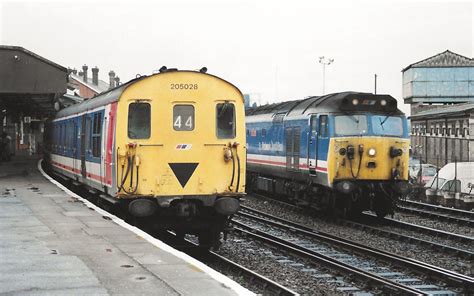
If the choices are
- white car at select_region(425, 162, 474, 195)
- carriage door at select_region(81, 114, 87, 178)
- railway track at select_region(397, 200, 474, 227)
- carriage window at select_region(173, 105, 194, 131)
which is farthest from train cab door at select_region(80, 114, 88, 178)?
white car at select_region(425, 162, 474, 195)

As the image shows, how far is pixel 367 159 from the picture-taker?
1752 cm

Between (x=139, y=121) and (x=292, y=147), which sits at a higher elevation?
(x=139, y=121)

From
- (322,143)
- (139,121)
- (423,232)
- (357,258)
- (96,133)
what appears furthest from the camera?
(322,143)

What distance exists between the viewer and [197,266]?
8586mm

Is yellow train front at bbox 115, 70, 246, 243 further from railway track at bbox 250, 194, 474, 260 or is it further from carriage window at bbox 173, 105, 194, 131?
railway track at bbox 250, 194, 474, 260

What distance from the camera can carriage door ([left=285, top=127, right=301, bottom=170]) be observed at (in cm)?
1998

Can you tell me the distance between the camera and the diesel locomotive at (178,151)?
1223 cm

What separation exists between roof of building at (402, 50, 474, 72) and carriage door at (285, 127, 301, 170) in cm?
5122

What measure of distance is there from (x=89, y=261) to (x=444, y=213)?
14.6 m

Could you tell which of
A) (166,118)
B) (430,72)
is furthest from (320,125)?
(430,72)

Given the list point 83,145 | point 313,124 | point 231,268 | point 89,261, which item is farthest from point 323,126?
point 89,261

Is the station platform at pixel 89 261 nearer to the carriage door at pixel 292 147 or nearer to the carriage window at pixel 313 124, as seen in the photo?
the carriage window at pixel 313 124

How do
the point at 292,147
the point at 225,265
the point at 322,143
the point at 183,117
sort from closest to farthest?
1. the point at 225,265
2. the point at 183,117
3. the point at 322,143
4. the point at 292,147

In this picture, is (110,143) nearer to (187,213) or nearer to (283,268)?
(187,213)
